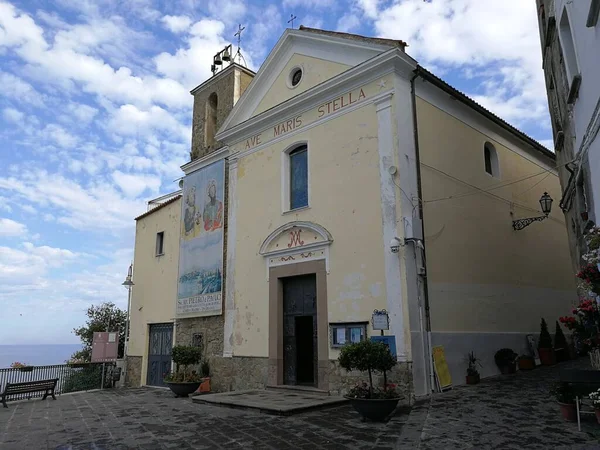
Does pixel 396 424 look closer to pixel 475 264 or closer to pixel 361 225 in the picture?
pixel 361 225

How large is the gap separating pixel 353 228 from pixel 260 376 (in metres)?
4.64

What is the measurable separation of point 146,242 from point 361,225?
409 inches

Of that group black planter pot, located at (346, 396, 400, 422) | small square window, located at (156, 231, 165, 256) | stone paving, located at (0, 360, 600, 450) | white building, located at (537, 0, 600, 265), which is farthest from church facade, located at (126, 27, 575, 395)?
white building, located at (537, 0, 600, 265)

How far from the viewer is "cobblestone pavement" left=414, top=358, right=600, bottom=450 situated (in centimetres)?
620

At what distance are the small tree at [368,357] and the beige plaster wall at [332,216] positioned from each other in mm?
2030

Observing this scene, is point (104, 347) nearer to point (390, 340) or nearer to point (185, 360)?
point (185, 360)

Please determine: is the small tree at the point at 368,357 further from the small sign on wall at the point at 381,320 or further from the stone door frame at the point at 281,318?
the stone door frame at the point at 281,318

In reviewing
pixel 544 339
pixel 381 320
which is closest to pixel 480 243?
pixel 544 339

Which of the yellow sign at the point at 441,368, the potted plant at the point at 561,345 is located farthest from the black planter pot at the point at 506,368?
the potted plant at the point at 561,345

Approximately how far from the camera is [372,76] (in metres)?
11.4

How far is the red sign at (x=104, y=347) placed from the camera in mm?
17141

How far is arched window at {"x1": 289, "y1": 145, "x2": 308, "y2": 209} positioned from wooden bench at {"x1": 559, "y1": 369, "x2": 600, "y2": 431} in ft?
24.6

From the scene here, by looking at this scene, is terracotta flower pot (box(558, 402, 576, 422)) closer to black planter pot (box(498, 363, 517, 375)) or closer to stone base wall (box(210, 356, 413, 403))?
stone base wall (box(210, 356, 413, 403))

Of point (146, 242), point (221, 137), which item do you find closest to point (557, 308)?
point (221, 137)
